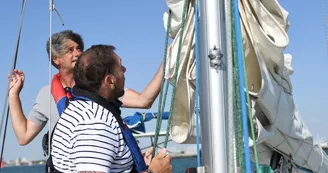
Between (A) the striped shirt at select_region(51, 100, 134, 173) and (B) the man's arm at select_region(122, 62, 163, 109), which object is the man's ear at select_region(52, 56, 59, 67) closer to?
(B) the man's arm at select_region(122, 62, 163, 109)

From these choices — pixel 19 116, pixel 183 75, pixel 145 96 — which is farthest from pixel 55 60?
pixel 183 75

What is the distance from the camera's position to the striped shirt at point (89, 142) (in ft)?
6.08

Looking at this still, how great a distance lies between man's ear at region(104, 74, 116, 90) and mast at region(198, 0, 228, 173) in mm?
408

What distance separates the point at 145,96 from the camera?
3.18m

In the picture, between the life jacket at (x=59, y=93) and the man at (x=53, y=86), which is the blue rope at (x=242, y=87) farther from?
the life jacket at (x=59, y=93)

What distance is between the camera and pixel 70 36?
3.08 metres

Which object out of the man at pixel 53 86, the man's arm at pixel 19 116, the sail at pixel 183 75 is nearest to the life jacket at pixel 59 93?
the man at pixel 53 86

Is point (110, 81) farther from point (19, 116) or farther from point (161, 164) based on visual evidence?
point (19, 116)

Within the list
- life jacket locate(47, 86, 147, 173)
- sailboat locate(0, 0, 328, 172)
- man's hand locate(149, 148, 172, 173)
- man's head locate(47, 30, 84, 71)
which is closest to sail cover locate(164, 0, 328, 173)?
sailboat locate(0, 0, 328, 172)

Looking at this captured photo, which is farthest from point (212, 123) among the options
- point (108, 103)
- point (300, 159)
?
point (300, 159)

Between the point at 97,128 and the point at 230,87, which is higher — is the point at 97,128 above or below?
below

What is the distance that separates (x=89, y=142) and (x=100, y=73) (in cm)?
32

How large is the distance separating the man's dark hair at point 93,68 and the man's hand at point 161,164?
39 cm

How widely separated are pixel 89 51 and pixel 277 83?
4.54 feet
